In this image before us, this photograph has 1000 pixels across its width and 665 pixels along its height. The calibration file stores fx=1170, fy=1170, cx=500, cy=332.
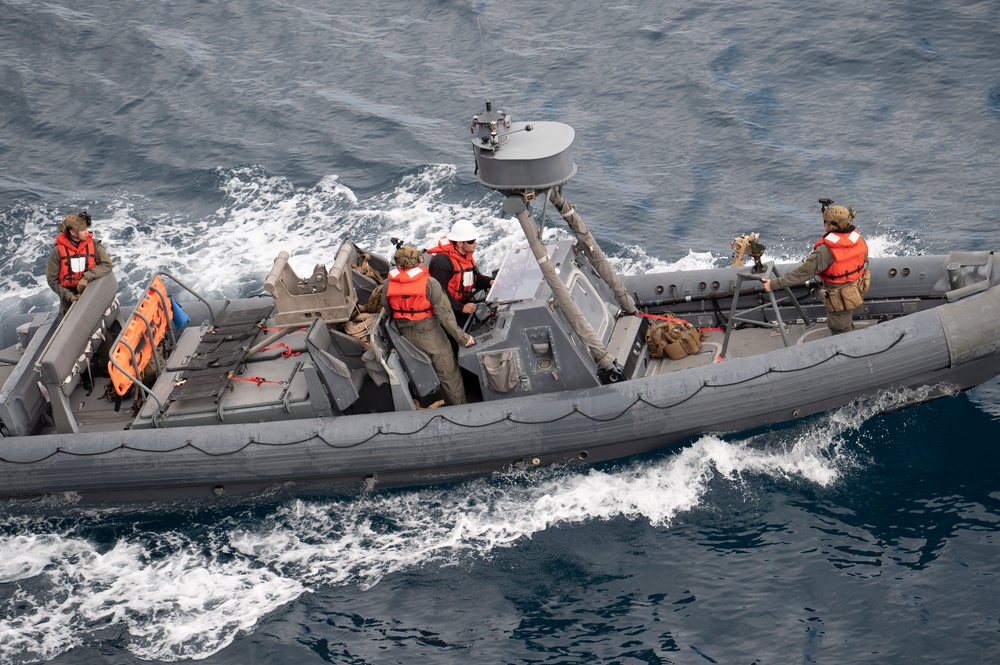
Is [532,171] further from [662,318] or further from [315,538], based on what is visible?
[315,538]

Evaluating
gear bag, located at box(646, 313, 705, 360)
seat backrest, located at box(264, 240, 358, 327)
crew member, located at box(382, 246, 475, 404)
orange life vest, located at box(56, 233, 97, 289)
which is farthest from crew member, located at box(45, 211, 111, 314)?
gear bag, located at box(646, 313, 705, 360)

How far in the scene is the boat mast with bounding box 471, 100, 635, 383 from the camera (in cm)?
1005

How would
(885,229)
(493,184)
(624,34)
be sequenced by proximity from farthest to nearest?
(624,34) → (885,229) → (493,184)

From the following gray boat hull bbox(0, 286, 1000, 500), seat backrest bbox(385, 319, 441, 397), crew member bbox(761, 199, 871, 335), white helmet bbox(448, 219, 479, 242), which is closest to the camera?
gray boat hull bbox(0, 286, 1000, 500)

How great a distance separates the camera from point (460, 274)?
1110 centimetres

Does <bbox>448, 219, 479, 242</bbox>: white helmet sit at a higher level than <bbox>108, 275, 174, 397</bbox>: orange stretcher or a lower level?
higher

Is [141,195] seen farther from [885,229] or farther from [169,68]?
[885,229]

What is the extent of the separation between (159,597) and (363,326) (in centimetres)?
309

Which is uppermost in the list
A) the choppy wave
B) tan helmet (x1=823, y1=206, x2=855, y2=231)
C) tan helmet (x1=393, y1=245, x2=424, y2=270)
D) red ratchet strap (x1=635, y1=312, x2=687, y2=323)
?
tan helmet (x1=393, y1=245, x2=424, y2=270)

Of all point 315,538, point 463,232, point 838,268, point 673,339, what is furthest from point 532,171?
point 315,538

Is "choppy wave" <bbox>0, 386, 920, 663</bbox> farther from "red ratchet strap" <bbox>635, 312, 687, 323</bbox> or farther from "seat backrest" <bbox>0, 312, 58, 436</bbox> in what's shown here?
"red ratchet strap" <bbox>635, 312, 687, 323</bbox>

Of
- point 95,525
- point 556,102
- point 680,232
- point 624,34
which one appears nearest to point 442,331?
point 95,525

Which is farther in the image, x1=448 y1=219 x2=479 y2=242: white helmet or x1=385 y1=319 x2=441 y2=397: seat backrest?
x1=385 y1=319 x2=441 y2=397: seat backrest

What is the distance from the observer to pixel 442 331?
1107cm
